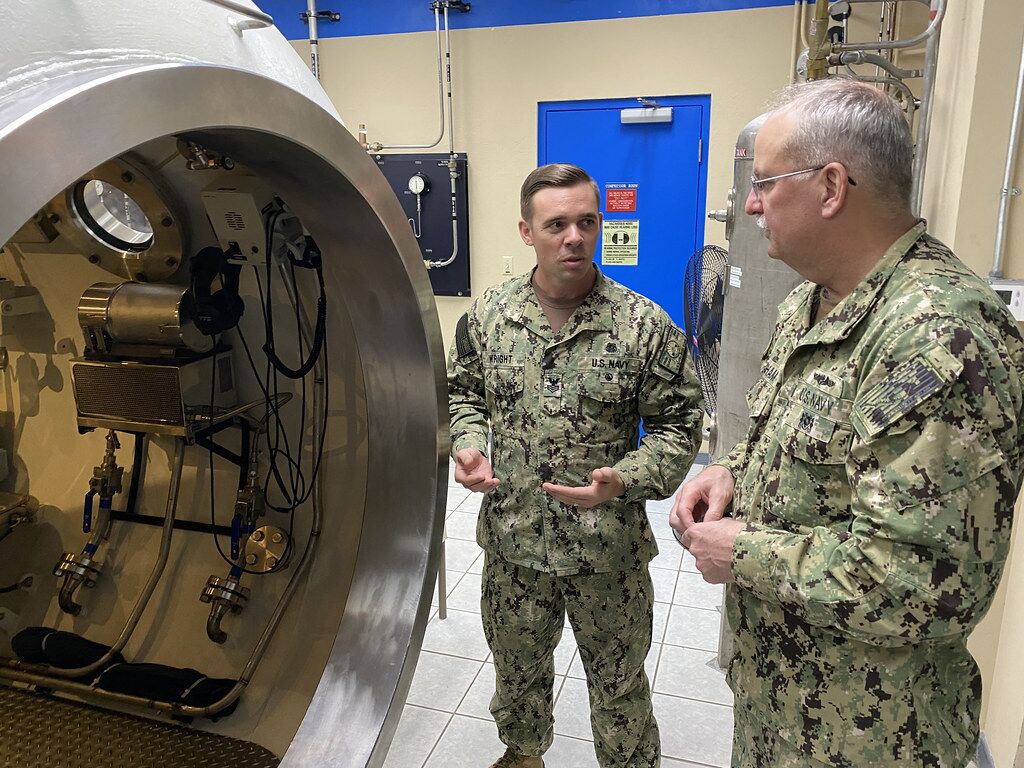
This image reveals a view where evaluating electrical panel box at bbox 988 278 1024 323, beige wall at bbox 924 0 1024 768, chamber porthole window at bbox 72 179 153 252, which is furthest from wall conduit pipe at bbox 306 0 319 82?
electrical panel box at bbox 988 278 1024 323

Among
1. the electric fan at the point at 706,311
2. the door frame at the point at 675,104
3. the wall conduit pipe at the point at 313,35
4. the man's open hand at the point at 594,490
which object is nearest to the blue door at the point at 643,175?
the door frame at the point at 675,104

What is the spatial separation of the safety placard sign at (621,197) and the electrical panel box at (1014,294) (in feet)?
8.85

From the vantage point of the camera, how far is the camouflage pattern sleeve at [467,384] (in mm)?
1770

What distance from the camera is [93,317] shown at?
157cm

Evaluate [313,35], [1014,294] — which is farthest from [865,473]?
[313,35]

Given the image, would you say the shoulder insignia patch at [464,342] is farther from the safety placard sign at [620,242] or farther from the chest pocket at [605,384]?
the safety placard sign at [620,242]

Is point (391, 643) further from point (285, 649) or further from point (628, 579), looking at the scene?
point (628, 579)

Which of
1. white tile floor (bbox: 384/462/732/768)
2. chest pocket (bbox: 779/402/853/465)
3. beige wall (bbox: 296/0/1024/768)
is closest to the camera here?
chest pocket (bbox: 779/402/853/465)

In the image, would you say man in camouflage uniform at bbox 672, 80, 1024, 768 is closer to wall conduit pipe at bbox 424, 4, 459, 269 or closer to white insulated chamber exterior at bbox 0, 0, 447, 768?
white insulated chamber exterior at bbox 0, 0, 447, 768

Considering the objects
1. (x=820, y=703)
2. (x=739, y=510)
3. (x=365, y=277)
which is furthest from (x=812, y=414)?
(x=365, y=277)

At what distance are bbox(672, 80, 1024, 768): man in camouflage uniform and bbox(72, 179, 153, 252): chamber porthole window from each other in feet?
4.32

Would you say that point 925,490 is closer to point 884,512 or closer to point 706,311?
point 884,512

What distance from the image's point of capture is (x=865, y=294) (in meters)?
1.04

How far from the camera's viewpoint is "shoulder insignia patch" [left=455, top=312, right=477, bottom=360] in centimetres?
180
